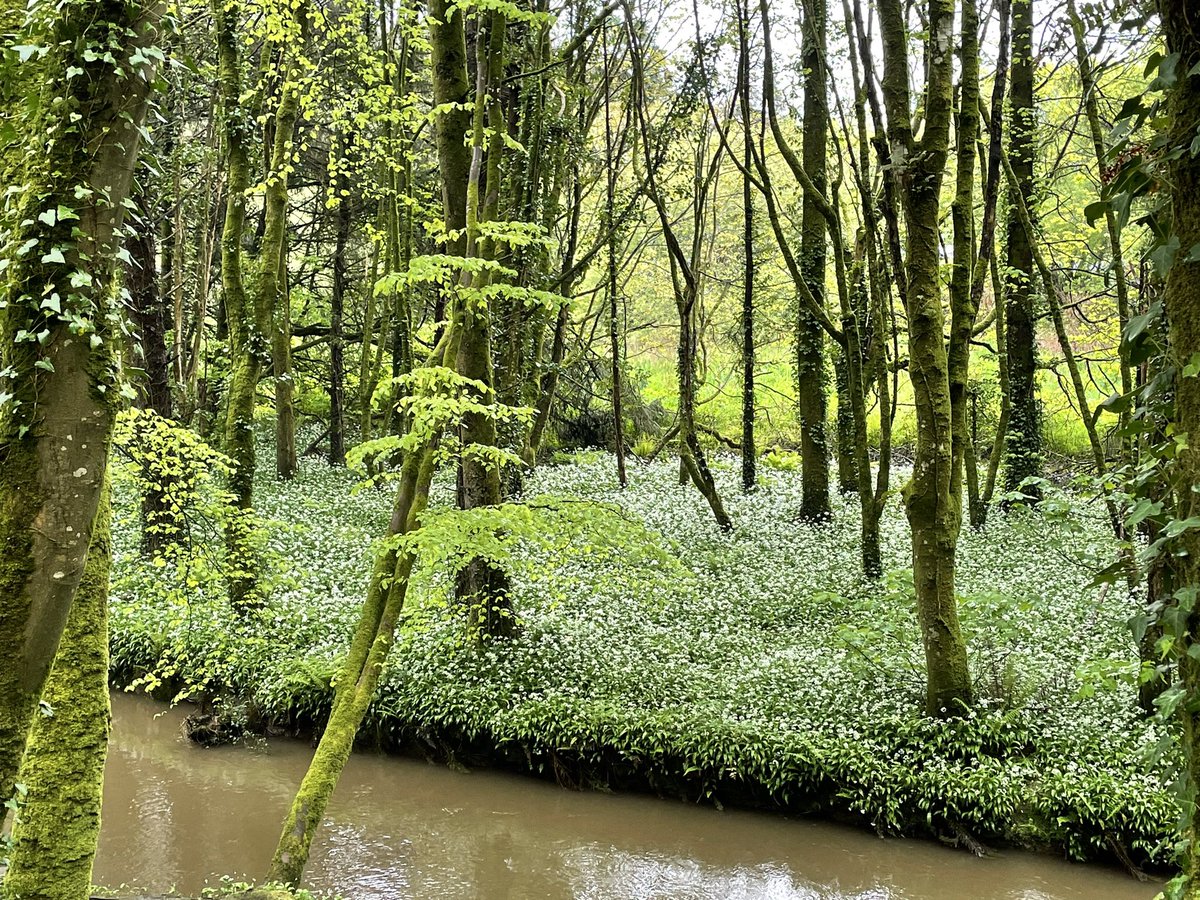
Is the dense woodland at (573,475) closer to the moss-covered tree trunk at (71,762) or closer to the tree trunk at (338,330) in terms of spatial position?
the moss-covered tree trunk at (71,762)

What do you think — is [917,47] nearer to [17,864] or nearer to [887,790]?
[887,790]

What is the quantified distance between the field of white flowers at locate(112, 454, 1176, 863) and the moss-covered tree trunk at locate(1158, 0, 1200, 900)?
9.97 ft

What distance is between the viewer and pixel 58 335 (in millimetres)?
2504

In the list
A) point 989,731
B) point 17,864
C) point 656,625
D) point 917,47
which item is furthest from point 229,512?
point 917,47

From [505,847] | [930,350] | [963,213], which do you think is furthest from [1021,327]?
[505,847]

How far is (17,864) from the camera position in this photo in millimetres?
3447

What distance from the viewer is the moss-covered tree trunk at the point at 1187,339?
1866 mm

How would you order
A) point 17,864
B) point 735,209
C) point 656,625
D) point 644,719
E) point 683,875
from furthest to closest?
point 735,209 → point 656,625 → point 644,719 → point 683,875 → point 17,864

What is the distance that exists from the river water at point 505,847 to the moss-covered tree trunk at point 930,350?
1.39 meters

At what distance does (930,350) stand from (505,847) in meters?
5.27

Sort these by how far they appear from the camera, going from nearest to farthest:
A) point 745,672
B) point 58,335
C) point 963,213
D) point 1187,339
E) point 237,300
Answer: point 1187,339 < point 58,335 < point 963,213 < point 745,672 < point 237,300

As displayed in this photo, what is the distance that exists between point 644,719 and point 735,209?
18.9m

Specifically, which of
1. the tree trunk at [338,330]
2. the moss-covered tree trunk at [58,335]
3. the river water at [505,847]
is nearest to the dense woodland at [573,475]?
the moss-covered tree trunk at [58,335]

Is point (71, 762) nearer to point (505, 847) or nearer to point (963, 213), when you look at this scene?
point (505, 847)
